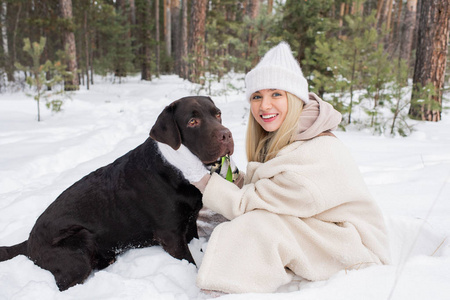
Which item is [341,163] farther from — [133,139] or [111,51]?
[111,51]

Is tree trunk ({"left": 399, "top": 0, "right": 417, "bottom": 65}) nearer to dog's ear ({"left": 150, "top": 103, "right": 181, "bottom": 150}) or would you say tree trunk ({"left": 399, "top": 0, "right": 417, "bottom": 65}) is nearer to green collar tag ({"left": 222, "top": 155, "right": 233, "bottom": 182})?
green collar tag ({"left": 222, "top": 155, "right": 233, "bottom": 182})

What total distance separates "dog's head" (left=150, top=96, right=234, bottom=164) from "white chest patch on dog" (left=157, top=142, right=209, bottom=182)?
56mm

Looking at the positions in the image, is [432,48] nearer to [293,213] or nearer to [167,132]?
[293,213]

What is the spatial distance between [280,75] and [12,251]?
2.26 metres

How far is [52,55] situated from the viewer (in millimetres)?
19141

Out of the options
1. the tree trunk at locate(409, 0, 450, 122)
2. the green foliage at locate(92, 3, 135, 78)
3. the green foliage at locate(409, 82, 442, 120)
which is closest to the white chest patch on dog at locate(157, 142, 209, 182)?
the green foliage at locate(409, 82, 442, 120)

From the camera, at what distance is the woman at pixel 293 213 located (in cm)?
166

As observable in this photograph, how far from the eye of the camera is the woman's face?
207cm

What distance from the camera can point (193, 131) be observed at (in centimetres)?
211

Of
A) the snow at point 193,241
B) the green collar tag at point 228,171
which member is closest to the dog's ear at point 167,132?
the green collar tag at point 228,171

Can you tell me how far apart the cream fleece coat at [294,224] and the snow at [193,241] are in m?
0.10

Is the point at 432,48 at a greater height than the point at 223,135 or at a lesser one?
greater

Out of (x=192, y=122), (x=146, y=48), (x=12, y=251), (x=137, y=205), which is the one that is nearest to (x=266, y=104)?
(x=192, y=122)

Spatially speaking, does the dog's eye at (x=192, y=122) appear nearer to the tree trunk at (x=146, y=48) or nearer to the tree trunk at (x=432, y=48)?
the tree trunk at (x=432, y=48)
